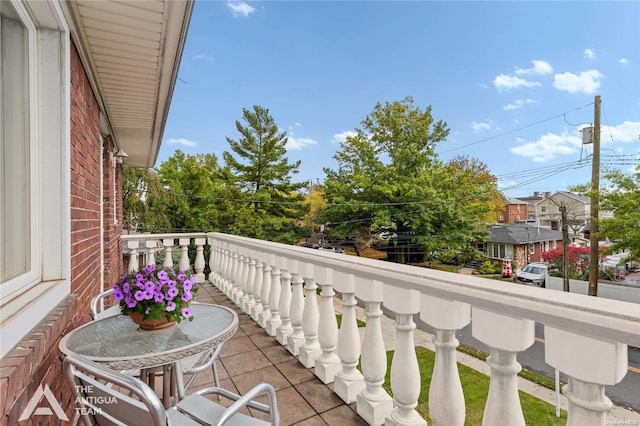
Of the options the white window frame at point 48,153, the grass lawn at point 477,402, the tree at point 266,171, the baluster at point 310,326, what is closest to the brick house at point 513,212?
the tree at point 266,171

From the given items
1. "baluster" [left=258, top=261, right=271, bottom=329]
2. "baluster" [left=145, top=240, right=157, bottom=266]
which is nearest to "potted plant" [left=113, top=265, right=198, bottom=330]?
"baluster" [left=258, top=261, right=271, bottom=329]

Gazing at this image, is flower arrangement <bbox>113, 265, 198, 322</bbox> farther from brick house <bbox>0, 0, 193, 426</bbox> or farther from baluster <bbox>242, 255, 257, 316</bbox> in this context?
baluster <bbox>242, 255, 257, 316</bbox>

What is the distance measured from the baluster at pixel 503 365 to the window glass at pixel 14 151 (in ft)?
5.98

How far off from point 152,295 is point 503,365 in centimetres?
160

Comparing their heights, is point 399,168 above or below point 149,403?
above

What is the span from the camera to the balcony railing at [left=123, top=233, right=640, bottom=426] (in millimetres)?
811

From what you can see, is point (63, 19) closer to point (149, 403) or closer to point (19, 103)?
point (19, 103)

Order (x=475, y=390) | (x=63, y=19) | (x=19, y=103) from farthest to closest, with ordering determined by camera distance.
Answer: (x=475, y=390), (x=63, y=19), (x=19, y=103)

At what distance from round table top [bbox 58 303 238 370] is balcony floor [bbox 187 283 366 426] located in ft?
2.17

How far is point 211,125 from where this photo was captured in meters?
23.8

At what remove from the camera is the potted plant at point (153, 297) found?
162cm

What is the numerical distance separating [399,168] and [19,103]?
20079mm

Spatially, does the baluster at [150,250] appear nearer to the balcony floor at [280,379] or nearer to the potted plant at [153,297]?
the balcony floor at [280,379]

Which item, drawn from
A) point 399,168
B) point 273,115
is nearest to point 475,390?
point 399,168
